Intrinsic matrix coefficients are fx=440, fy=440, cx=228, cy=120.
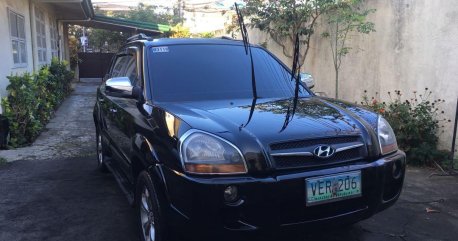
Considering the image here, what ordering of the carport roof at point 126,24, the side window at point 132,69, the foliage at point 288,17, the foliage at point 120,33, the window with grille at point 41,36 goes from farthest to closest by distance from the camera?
the foliage at point 120,33, the carport roof at point 126,24, the window with grille at point 41,36, the foliage at point 288,17, the side window at point 132,69

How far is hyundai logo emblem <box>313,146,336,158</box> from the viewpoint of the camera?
281 centimetres

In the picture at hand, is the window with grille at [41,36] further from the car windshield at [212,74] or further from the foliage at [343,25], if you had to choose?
the car windshield at [212,74]

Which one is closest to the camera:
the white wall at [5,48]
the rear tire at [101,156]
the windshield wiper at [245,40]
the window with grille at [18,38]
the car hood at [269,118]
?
the car hood at [269,118]

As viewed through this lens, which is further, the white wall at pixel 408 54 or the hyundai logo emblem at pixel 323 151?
the white wall at pixel 408 54

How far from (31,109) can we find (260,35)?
7289mm

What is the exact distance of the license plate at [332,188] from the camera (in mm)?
2742

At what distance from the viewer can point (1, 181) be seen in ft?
17.6

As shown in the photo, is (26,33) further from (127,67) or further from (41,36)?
(127,67)

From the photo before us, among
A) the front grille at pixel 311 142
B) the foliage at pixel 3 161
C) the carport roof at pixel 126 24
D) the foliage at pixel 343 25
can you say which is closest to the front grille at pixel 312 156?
the front grille at pixel 311 142

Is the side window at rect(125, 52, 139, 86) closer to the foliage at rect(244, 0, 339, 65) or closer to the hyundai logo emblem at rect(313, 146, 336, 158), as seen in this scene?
the hyundai logo emblem at rect(313, 146, 336, 158)

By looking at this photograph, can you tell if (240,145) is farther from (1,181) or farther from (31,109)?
(31,109)

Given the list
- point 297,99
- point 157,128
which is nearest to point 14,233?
point 157,128

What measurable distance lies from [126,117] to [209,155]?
145 cm

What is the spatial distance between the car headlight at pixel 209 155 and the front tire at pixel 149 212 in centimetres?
42
